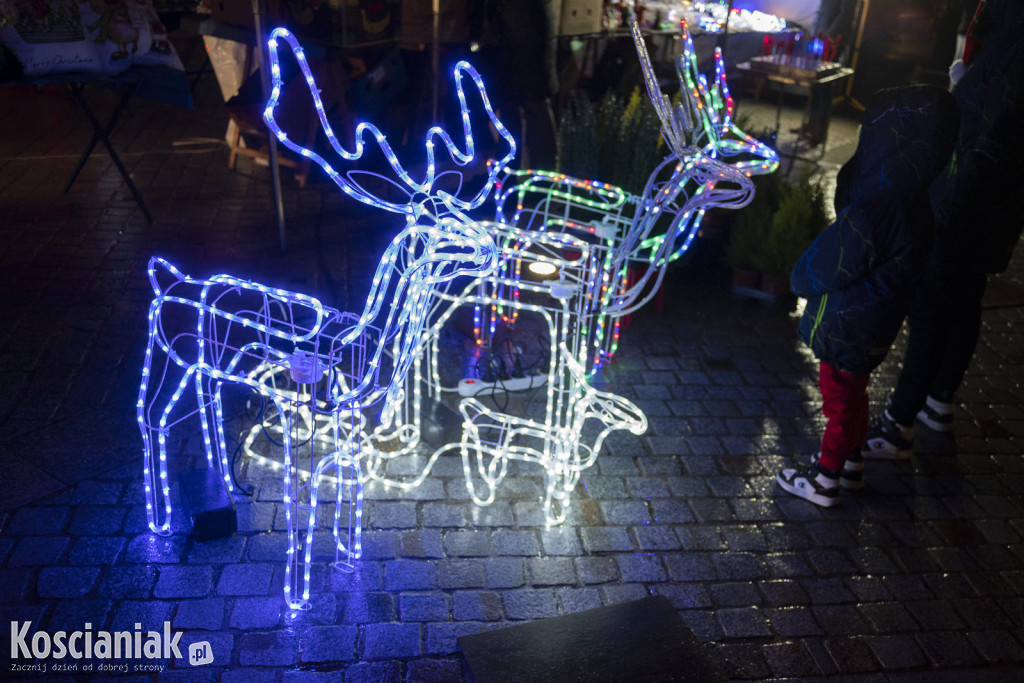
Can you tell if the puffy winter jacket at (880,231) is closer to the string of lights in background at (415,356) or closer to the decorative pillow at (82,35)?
the string of lights in background at (415,356)

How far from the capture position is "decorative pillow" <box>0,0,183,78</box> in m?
5.87

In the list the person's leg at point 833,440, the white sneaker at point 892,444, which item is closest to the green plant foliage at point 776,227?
the white sneaker at point 892,444

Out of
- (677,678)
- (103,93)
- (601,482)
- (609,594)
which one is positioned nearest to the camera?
(677,678)

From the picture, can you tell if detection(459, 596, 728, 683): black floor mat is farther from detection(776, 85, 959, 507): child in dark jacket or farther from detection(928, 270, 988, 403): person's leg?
detection(928, 270, 988, 403): person's leg

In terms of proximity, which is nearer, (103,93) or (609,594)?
(609,594)

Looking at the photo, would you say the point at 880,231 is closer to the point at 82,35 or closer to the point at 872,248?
the point at 872,248

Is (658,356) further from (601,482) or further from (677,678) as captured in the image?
(677,678)

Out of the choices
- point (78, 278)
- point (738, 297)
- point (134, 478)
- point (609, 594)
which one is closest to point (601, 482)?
point (609, 594)

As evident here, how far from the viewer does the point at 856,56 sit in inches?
448

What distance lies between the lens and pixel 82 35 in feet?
20.1

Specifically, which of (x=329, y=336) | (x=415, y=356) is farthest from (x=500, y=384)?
(x=329, y=336)

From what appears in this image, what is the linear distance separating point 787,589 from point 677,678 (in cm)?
91

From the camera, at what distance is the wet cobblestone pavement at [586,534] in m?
3.31

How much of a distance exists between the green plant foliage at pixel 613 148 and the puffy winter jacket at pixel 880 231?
2274 millimetres
